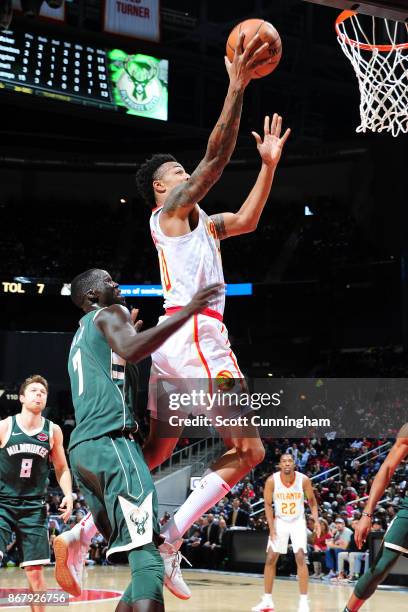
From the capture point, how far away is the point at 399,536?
544 centimetres

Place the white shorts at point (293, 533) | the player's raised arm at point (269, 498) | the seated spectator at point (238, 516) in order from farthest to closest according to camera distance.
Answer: the seated spectator at point (238, 516) → the player's raised arm at point (269, 498) → the white shorts at point (293, 533)

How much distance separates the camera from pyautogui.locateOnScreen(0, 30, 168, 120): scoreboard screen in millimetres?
16562

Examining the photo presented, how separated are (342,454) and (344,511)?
2908mm

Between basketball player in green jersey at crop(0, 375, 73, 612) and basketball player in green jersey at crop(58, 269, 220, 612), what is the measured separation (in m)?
2.30

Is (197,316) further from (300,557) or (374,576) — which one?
(300,557)

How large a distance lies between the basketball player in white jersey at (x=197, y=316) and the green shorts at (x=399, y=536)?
5.75 feet

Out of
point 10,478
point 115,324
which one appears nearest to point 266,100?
point 10,478

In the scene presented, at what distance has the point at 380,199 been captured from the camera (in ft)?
69.8

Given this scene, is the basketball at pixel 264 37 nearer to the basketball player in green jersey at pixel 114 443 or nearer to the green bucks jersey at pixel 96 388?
the basketball player in green jersey at pixel 114 443

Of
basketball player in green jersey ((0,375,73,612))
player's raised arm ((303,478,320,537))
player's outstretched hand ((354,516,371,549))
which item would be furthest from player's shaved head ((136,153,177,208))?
player's raised arm ((303,478,320,537))

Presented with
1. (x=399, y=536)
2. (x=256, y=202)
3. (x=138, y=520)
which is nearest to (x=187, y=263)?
(x=256, y=202)

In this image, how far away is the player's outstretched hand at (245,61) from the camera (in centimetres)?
406

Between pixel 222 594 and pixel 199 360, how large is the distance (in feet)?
24.9

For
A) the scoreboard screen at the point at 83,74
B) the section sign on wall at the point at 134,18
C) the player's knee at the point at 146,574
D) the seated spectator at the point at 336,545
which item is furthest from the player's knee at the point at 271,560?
the section sign on wall at the point at 134,18
